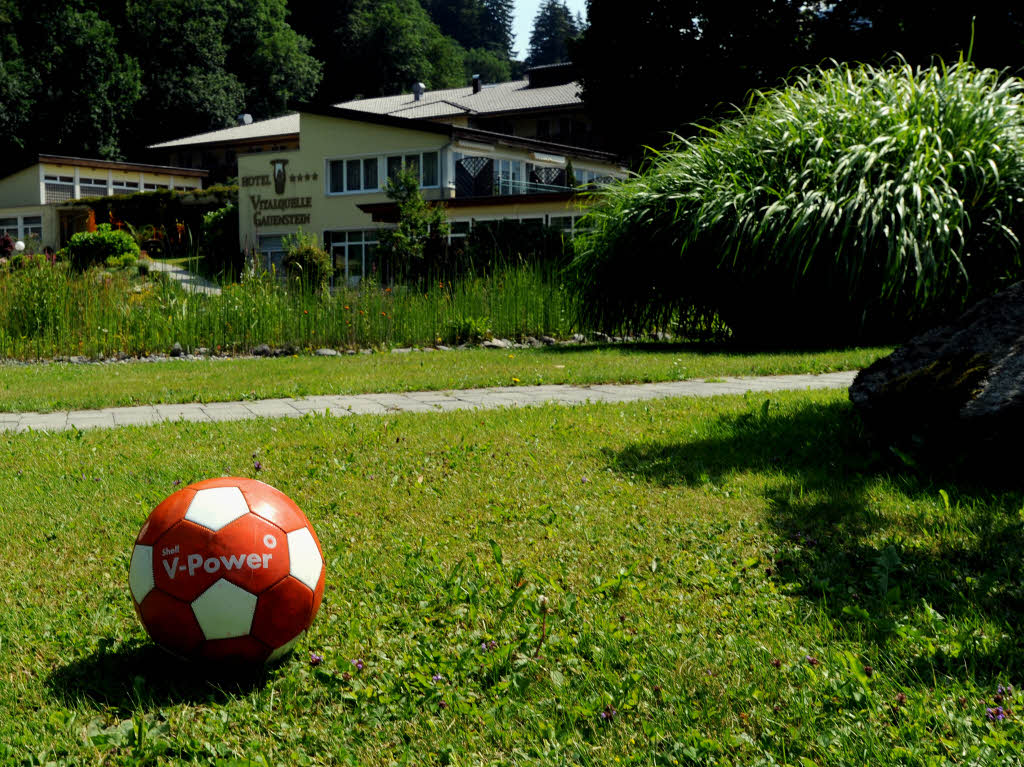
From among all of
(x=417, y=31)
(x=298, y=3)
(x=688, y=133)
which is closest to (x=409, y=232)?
(x=688, y=133)

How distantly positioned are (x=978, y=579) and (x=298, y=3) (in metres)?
77.7

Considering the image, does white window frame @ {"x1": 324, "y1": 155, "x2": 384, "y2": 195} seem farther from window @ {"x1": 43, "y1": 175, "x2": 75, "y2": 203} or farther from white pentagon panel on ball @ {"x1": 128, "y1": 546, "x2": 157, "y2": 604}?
white pentagon panel on ball @ {"x1": 128, "y1": 546, "x2": 157, "y2": 604}

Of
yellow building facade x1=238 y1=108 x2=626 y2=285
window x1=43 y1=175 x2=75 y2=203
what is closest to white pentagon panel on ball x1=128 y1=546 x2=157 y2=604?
yellow building facade x1=238 y1=108 x2=626 y2=285

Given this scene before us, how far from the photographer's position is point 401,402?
752cm

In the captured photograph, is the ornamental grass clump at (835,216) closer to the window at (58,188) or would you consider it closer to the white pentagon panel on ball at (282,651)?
the white pentagon panel on ball at (282,651)

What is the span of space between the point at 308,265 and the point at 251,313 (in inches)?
249

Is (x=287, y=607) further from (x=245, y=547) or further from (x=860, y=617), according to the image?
(x=860, y=617)

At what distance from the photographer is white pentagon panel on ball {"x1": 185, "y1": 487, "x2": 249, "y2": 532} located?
271 cm

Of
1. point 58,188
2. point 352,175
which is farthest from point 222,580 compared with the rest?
point 58,188

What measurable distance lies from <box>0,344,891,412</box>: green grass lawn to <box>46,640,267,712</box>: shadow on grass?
5061 mm

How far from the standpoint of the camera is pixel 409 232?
2361 centimetres

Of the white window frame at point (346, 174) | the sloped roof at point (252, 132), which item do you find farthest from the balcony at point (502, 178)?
the sloped roof at point (252, 132)

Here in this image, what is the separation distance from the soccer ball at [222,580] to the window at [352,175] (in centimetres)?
3270

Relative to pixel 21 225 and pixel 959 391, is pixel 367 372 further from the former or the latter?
pixel 21 225
